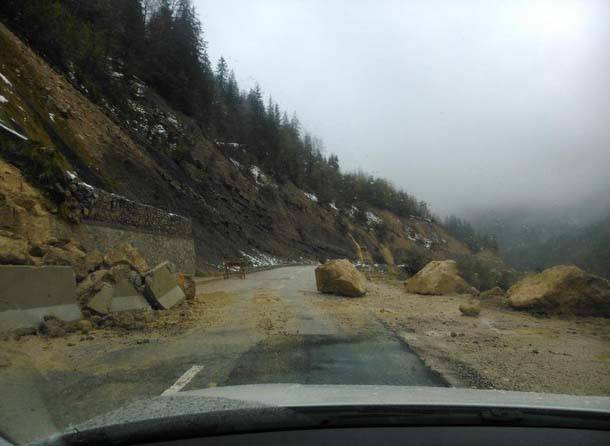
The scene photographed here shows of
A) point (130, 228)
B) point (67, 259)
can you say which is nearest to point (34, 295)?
point (67, 259)

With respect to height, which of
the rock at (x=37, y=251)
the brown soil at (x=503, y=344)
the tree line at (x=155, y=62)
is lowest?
the brown soil at (x=503, y=344)

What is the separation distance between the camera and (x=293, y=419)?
94.1 inches

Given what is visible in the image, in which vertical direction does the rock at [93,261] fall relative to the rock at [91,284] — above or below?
above

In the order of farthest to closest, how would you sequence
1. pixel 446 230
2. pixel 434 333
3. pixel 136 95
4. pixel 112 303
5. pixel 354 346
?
1. pixel 446 230
2. pixel 136 95
3. pixel 112 303
4. pixel 434 333
5. pixel 354 346

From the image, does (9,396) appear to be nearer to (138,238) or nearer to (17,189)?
(17,189)

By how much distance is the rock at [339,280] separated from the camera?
17.2 metres

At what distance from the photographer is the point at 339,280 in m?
17.3

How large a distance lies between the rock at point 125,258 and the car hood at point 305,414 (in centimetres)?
904

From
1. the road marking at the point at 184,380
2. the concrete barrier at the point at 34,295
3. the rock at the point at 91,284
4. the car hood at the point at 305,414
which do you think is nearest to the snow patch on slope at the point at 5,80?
the rock at the point at 91,284

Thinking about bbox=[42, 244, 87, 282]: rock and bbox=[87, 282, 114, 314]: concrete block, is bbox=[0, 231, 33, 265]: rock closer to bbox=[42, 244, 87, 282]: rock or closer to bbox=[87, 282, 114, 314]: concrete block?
bbox=[42, 244, 87, 282]: rock

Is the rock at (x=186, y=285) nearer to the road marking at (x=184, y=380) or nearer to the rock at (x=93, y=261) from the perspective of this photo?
the rock at (x=93, y=261)

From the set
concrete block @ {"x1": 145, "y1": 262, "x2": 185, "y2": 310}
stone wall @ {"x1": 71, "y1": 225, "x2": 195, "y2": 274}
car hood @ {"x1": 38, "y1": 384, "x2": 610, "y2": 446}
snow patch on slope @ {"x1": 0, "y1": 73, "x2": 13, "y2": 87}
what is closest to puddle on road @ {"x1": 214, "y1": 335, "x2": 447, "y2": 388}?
car hood @ {"x1": 38, "y1": 384, "x2": 610, "y2": 446}

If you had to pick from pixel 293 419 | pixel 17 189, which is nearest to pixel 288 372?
pixel 293 419

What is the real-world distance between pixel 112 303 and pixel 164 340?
2.52 meters
